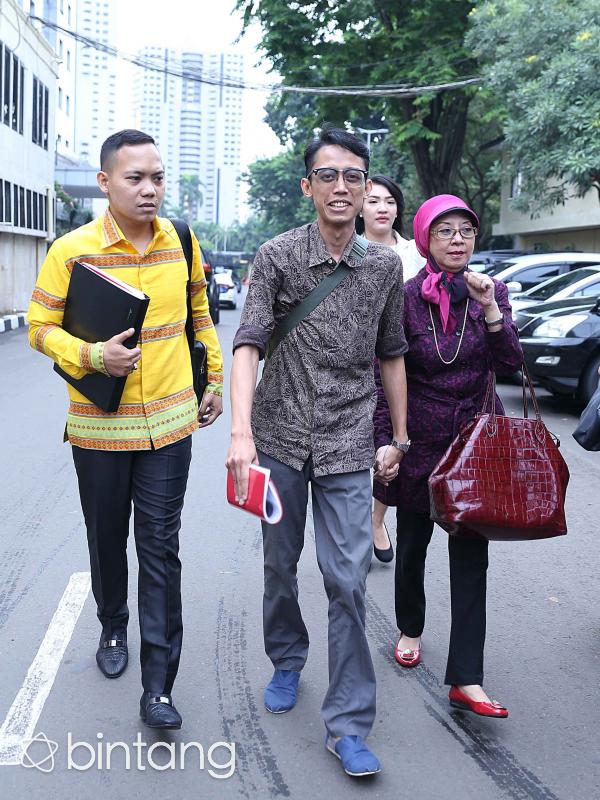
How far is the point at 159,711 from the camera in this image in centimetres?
357

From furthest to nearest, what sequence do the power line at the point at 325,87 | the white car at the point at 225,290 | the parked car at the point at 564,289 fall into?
the white car at the point at 225,290, the power line at the point at 325,87, the parked car at the point at 564,289

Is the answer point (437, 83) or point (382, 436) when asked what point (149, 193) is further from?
point (437, 83)

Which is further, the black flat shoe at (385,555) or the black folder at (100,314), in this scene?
the black flat shoe at (385,555)

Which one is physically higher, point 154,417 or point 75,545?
point 154,417

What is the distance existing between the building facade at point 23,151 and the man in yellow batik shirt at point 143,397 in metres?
22.6

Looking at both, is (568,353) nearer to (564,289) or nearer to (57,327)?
(564,289)

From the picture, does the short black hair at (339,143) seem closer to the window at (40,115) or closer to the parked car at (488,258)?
the parked car at (488,258)

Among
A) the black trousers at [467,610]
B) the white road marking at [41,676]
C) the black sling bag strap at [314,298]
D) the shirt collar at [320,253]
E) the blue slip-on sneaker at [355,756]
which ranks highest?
the shirt collar at [320,253]

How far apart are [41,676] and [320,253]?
77.2 inches

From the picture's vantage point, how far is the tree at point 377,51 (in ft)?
84.8

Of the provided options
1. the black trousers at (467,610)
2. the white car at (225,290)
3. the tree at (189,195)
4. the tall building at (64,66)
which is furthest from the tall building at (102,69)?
the black trousers at (467,610)

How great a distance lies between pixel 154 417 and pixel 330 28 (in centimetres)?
2541

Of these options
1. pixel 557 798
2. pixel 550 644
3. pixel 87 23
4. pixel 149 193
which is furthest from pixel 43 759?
pixel 87 23

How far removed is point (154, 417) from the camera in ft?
12.2
